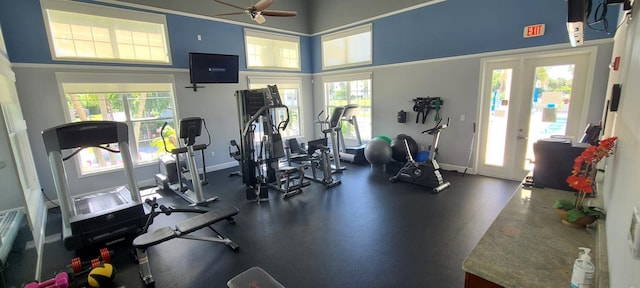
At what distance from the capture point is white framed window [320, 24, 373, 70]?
7.16 metres

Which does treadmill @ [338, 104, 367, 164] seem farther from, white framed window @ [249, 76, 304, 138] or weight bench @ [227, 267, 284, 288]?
weight bench @ [227, 267, 284, 288]

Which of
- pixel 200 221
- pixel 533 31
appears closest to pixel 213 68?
pixel 200 221

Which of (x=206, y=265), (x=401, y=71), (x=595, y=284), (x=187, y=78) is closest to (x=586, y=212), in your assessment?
(x=595, y=284)

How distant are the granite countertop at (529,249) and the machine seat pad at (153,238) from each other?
2833 millimetres

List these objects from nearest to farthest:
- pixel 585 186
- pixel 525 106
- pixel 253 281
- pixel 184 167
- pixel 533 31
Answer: pixel 585 186
pixel 253 281
pixel 533 31
pixel 525 106
pixel 184 167

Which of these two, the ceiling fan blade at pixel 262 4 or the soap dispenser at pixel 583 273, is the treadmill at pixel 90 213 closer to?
the ceiling fan blade at pixel 262 4

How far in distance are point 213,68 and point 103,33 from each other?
2.02m

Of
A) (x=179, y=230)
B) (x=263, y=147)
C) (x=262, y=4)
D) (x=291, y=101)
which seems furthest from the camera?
(x=291, y=101)

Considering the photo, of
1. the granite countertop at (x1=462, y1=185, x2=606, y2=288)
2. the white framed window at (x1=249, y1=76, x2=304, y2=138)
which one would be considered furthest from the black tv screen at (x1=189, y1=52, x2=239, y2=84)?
the granite countertop at (x1=462, y1=185, x2=606, y2=288)

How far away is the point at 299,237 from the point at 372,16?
5.70 metres

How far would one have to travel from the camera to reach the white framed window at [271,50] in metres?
7.20

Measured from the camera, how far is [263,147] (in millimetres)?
5527

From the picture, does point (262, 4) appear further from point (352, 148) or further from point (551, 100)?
point (551, 100)

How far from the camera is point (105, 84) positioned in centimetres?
524
